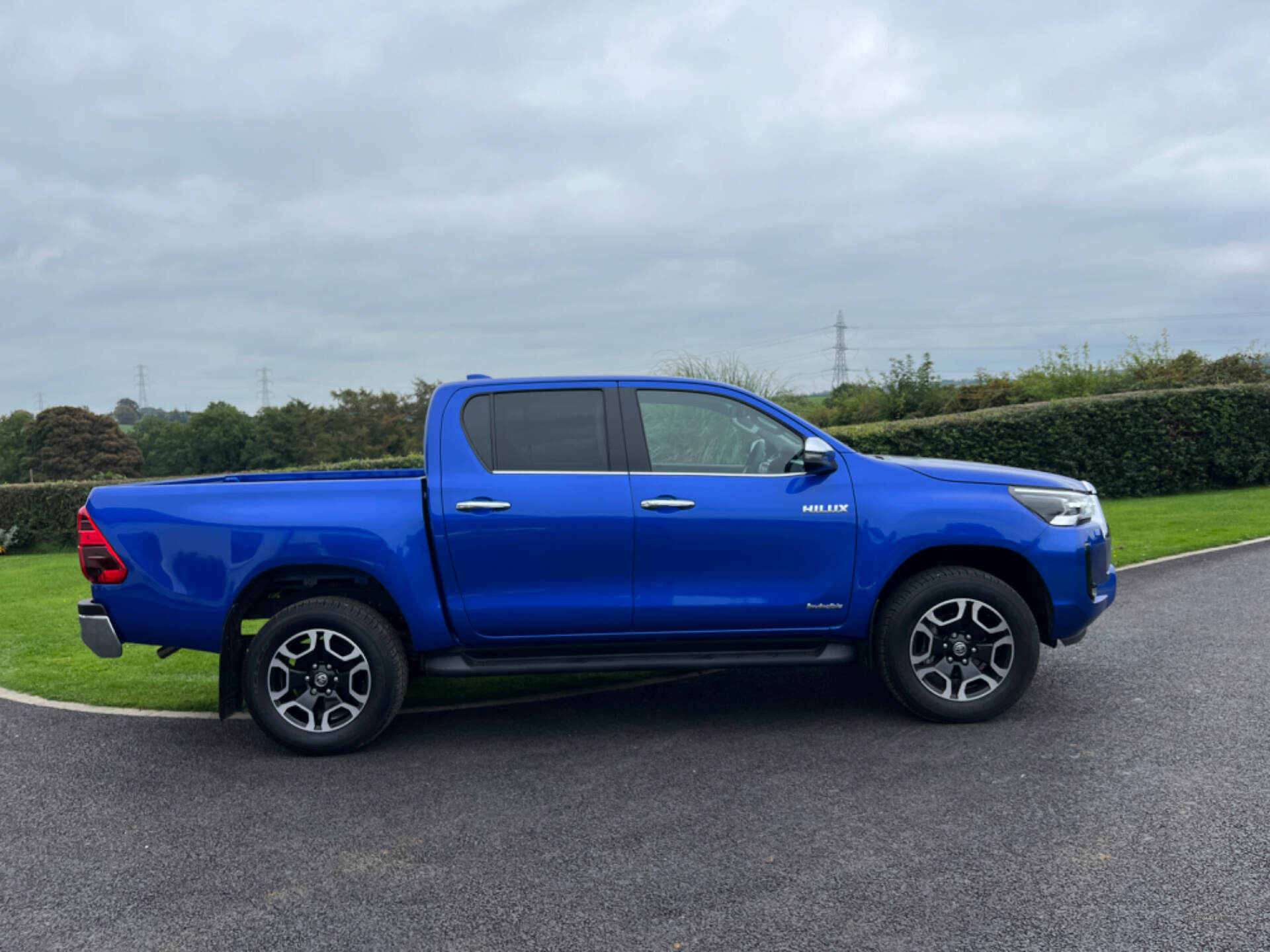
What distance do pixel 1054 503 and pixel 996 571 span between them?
1.68ft

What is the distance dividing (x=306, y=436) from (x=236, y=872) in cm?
7587

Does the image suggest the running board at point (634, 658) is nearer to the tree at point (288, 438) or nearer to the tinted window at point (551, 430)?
the tinted window at point (551, 430)

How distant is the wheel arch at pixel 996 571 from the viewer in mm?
5465

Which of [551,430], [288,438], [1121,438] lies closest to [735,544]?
[551,430]

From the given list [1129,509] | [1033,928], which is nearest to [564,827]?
[1033,928]

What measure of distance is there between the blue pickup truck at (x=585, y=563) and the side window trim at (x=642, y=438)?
0.5 inches

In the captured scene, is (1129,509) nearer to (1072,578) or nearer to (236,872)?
(1072,578)

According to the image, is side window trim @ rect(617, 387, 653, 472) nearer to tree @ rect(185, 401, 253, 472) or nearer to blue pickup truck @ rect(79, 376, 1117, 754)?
blue pickup truck @ rect(79, 376, 1117, 754)

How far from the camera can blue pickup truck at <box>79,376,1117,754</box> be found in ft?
17.0

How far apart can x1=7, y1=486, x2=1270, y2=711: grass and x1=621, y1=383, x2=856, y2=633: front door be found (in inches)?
62.9

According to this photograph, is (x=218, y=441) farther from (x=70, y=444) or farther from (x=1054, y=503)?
(x=1054, y=503)

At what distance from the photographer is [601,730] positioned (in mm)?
5539

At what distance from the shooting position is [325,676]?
5230 millimetres

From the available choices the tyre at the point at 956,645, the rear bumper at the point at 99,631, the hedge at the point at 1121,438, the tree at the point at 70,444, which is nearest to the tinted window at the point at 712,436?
the tyre at the point at 956,645
